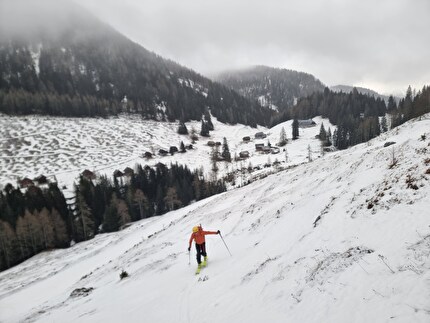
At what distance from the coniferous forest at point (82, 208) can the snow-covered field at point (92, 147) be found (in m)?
21.7

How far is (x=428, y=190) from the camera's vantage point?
29.2ft

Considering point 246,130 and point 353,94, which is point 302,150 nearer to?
point 246,130

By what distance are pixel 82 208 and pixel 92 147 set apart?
68796 millimetres

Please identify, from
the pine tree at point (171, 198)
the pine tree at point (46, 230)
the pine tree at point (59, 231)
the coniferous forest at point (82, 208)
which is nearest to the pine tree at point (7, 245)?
the coniferous forest at point (82, 208)

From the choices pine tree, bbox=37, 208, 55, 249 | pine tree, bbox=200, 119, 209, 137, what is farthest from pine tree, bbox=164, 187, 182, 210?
pine tree, bbox=200, 119, 209, 137

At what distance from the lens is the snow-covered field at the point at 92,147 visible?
100m

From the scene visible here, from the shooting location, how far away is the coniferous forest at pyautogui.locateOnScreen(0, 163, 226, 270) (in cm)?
5356

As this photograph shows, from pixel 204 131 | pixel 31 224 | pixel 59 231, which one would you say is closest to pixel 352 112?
pixel 204 131

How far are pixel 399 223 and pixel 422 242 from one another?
4.63 feet

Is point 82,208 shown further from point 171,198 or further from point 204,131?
point 204,131

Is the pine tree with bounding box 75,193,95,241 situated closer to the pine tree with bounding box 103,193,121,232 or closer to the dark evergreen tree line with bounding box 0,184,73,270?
the dark evergreen tree line with bounding box 0,184,73,270

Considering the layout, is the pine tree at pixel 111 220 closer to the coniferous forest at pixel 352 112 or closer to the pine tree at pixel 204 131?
the coniferous forest at pixel 352 112

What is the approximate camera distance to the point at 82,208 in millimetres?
60344

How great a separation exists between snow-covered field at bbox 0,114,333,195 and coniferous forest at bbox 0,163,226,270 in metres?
21.7
